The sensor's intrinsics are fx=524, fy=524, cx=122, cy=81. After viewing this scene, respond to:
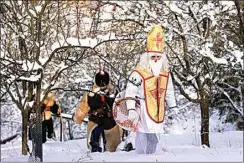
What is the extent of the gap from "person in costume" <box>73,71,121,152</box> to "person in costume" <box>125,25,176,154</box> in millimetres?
1578

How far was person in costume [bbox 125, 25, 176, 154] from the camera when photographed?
718 centimetres

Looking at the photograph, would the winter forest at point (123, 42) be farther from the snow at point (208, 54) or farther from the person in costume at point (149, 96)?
the person in costume at point (149, 96)

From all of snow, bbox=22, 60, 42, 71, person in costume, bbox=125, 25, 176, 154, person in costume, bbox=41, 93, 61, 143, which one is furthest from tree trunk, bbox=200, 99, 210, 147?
snow, bbox=22, 60, 42, 71

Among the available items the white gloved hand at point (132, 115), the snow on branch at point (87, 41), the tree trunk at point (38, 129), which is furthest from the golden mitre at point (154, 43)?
the tree trunk at point (38, 129)

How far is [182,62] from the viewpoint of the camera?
9.91 meters

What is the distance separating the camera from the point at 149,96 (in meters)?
7.25

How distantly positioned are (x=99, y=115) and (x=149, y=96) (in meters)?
1.87

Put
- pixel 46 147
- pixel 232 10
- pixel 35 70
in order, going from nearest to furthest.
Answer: pixel 35 70
pixel 232 10
pixel 46 147

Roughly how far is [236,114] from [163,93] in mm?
12244

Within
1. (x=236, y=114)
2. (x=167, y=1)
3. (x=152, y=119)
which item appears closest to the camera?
(x=152, y=119)

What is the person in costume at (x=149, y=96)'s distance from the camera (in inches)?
283

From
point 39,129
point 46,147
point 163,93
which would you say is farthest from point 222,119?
point 39,129

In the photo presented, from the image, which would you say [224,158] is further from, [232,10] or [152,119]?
[232,10]

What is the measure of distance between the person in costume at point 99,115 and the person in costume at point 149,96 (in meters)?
1.58
